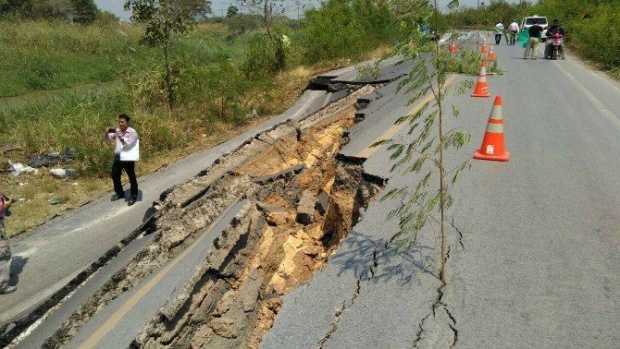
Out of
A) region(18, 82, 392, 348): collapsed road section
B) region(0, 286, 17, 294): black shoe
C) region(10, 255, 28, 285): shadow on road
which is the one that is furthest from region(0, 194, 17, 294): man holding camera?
region(18, 82, 392, 348): collapsed road section

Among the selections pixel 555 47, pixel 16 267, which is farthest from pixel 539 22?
pixel 16 267

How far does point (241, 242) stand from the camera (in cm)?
429

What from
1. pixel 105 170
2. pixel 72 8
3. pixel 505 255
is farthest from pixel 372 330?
pixel 72 8

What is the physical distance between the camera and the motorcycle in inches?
768

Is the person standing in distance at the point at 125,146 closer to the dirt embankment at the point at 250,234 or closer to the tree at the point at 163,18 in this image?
the dirt embankment at the point at 250,234

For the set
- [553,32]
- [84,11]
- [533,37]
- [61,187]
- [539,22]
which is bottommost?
[61,187]

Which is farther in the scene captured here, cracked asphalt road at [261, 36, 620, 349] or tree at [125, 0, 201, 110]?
tree at [125, 0, 201, 110]

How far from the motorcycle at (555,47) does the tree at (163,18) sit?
1525cm

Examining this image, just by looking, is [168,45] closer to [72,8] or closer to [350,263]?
[350,263]

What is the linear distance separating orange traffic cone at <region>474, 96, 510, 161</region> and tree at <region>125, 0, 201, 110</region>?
8333 millimetres

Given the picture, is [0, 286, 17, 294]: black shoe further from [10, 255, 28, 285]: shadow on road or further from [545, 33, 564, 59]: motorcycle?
[545, 33, 564, 59]: motorcycle

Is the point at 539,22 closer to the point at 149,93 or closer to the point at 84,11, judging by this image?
the point at 149,93

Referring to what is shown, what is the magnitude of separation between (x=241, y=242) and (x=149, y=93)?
9781mm

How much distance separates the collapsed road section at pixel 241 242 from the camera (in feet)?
10.9
